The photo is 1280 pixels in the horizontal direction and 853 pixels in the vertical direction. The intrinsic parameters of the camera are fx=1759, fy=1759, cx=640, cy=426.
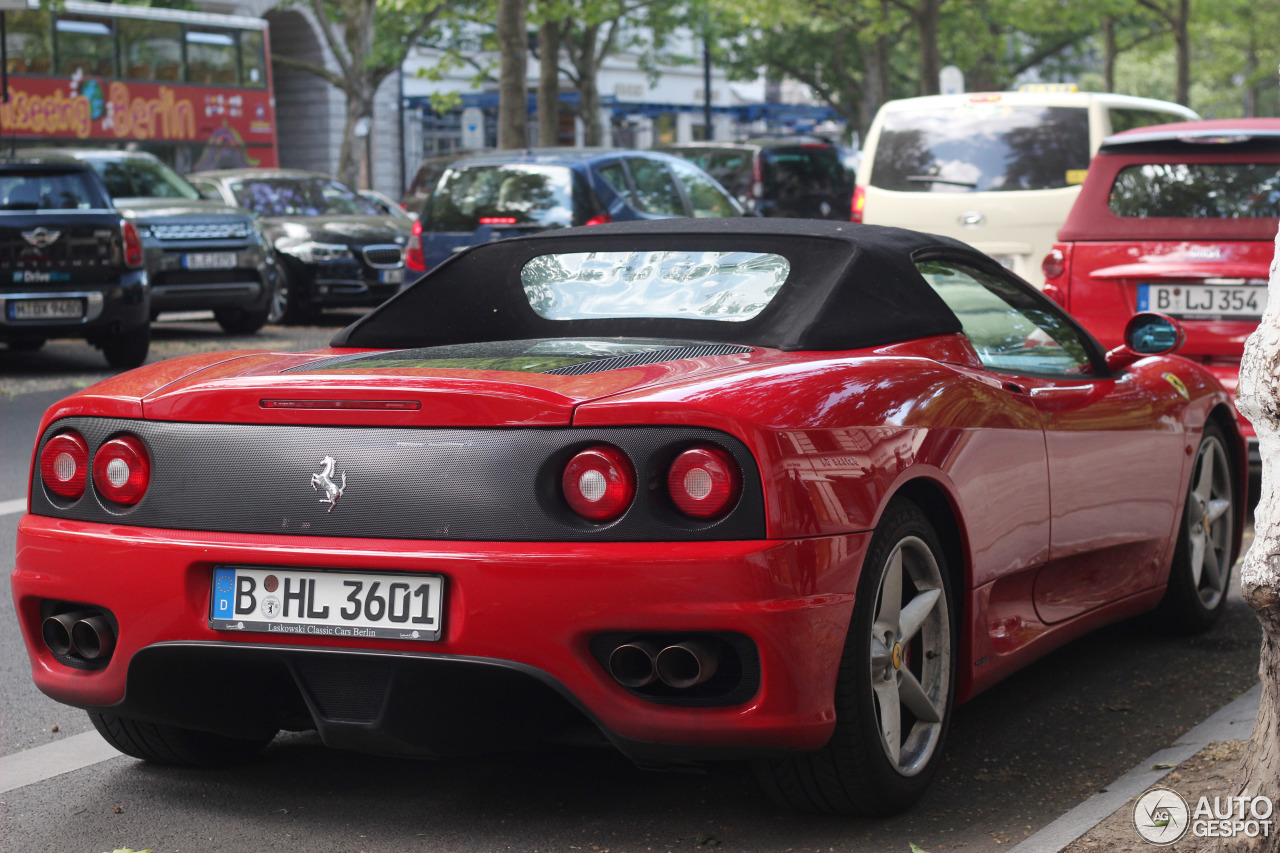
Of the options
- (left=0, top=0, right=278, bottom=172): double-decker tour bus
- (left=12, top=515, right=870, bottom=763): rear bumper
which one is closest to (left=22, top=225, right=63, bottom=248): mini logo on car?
(left=12, top=515, right=870, bottom=763): rear bumper

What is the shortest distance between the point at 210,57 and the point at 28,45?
294 centimetres

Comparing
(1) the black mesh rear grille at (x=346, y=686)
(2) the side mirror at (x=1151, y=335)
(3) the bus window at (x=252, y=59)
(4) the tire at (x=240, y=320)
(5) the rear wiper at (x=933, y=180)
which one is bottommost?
(4) the tire at (x=240, y=320)

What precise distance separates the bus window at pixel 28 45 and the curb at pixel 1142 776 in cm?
2141

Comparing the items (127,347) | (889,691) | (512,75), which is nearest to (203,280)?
(127,347)

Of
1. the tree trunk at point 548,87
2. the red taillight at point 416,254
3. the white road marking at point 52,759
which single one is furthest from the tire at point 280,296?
the white road marking at point 52,759

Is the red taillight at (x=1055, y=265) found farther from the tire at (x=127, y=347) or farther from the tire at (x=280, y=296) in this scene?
the tire at (x=280, y=296)

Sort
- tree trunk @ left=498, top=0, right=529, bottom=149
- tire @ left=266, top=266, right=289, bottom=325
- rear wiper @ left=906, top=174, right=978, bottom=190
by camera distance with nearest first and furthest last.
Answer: rear wiper @ left=906, top=174, right=978, bottom=190 < tire @ left=266, top=266, right=289, bottom=325 < tree trunk @ left=498, top=0, right=529, bottom=149

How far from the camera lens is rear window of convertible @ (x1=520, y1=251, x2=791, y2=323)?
420cm

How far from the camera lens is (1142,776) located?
3.85m

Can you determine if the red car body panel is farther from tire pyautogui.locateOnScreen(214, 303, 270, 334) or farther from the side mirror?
tire pyautogui.locateOnScreen(214, 303, 270, 334)

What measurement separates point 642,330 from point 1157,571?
1.86 meters

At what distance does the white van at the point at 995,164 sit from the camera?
11406 millimetres

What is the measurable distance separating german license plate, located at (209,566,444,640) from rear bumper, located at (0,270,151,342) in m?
9.86

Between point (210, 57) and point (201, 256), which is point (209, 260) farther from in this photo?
point (210, 57)
